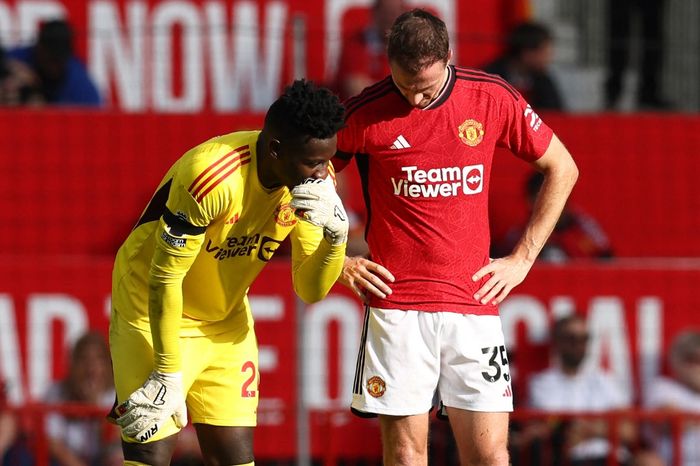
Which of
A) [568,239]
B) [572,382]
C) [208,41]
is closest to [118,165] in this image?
[208,41]

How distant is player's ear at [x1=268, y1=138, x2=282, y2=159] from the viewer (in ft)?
19.2

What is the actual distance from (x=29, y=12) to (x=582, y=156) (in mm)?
5357

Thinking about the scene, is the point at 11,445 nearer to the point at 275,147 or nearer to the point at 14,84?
the point at 14,84

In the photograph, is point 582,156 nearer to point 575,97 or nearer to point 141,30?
point 575,97

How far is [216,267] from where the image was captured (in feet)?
20.7

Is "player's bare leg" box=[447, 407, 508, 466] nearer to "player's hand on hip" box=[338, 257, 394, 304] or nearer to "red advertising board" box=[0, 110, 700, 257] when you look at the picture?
"player's hand on hip" box=[338, 257, 394, 304]

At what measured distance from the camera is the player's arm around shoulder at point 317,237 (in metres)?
5.82

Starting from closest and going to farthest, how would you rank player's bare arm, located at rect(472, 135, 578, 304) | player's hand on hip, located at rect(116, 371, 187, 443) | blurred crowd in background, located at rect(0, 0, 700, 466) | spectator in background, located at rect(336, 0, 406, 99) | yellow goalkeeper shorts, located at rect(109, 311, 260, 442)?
player's hand on hip, located at rect(116, 371, 187, 443), yellow goalkeeper shorts, located at rect(109, 311, 260, 442), player's bare arm, located at rect(472, 135, 578, 304), blurred crowd in background, located at rect(0, 0, 700, 466), spectator in background, located at rect(336, 0, 406, 99)

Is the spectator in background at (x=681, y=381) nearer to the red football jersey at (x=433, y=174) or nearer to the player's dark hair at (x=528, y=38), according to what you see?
the player's dark hair at (x=528, y=38)

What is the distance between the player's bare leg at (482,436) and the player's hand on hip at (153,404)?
A: 1319 mm

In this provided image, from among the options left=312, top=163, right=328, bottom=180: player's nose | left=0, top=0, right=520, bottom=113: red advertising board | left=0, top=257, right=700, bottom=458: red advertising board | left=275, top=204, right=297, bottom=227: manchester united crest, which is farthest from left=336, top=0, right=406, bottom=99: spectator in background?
left=312, top=163, right=328, bottom=180: player's nose

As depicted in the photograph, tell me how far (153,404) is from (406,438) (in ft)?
3.95

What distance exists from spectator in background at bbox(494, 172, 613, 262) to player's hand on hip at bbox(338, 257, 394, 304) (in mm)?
4306

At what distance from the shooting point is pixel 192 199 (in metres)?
5.91
